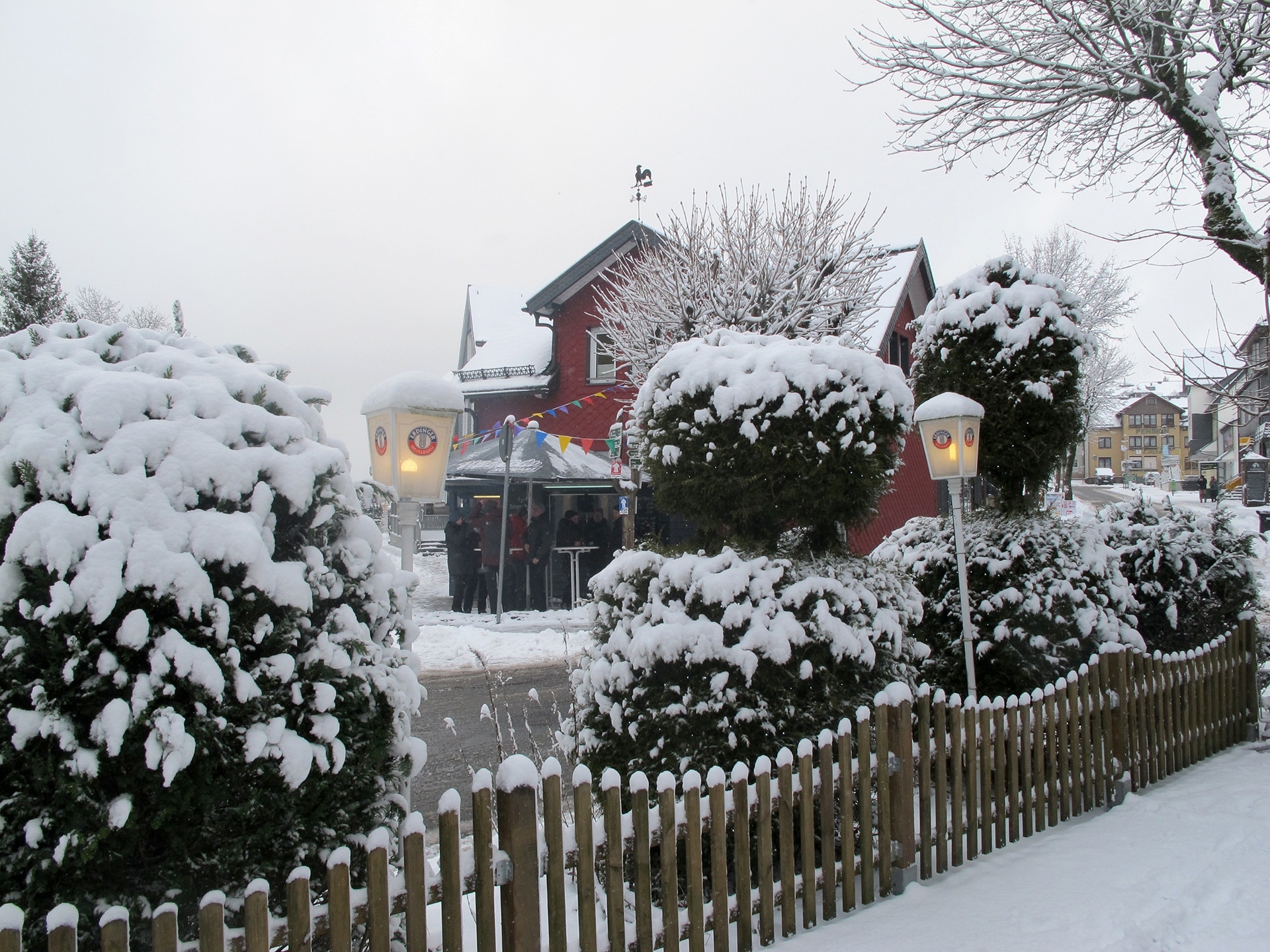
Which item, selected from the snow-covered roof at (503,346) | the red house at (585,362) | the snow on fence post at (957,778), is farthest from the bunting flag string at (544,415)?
the snow on fence post at (957,778)

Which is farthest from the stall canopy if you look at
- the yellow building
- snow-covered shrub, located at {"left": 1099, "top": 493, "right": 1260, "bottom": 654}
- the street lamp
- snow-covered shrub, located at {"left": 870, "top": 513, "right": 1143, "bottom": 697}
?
the yellow building

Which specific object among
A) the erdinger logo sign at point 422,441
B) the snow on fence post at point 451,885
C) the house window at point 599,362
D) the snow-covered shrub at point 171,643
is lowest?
the snow on fence post at point 451,885

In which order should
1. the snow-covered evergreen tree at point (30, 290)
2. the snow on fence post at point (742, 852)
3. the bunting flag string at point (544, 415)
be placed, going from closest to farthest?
the snow on fence post at point (742, 852), the bunting flag string at point (544, 415), the snow-covered evergreen tree at point (30, 290)

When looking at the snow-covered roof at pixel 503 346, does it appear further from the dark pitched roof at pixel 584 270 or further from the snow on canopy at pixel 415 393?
the snow on canopy at pixel 415 393

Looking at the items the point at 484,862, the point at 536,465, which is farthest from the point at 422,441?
the point at 536,465

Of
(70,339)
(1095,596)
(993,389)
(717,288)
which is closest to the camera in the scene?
(70,339)

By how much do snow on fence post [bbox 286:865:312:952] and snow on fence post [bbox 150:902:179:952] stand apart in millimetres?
247

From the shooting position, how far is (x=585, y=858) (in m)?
2.52

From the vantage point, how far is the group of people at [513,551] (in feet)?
45.1

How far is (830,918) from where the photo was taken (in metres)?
3.30

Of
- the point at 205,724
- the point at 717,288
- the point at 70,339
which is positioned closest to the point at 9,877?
the point at 205,724

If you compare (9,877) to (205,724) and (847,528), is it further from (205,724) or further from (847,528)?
(847,528)

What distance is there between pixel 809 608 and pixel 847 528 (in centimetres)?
95

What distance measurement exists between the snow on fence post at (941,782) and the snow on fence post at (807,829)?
0.86 m
